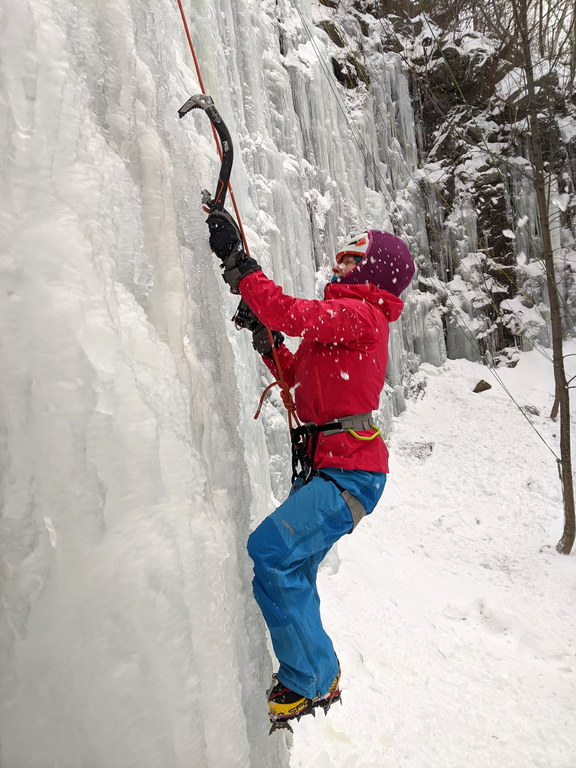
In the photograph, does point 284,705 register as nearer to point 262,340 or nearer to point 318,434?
point 318,434

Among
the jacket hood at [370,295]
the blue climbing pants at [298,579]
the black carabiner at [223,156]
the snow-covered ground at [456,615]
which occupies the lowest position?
the snow-covered ground at [456,615]

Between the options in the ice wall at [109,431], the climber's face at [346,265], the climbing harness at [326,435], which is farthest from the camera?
the climber's face at [346,265]

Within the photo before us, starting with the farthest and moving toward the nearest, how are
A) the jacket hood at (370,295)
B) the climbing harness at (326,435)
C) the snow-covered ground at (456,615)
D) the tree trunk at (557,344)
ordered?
the tree trunk at (557,344), the snow-covered ground at (456,615), the jacket hood at (370,295), the climbing harness at (326,435)

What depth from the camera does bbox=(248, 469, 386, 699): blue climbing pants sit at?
1711 mm

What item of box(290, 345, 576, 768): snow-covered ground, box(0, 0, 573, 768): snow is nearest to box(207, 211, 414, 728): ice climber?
box(0, 0, 573, 768): snow

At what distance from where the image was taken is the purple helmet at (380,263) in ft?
6.82

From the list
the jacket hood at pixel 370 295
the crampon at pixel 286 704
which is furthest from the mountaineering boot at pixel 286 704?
the jacket hood at pixel 370 295

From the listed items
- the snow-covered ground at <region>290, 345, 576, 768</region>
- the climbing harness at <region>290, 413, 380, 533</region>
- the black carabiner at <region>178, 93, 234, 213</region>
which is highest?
the black carabiner at <region>178, 93, 234, 213</region>

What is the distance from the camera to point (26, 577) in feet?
3.41

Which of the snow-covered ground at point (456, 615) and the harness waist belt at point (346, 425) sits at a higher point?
the harness waist belt at point (346, 425)

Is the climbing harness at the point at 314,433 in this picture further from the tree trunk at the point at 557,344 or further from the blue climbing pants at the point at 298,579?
the tree trunk at the point at 557,344

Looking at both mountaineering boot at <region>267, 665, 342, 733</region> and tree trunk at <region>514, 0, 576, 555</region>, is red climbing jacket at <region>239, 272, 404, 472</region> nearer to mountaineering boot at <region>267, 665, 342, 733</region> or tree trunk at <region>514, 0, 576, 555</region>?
mountaineering boot at <region>267, 665, 342, 733</region>

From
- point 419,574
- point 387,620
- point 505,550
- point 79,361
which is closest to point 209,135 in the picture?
point 79,361

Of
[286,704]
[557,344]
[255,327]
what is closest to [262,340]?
[255,327]
